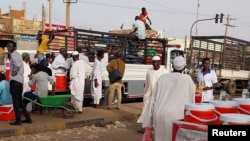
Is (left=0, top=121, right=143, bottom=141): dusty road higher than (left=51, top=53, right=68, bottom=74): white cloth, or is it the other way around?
(left=51, top=53, right=68, bottom=74): white cloth

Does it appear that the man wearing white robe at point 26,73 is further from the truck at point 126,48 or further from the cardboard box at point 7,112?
the truck at point 126,48

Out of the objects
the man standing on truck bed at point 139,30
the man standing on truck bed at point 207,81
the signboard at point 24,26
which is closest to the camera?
the man standing on truck bed at point 207,81

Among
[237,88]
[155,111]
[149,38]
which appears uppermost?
[149,38]

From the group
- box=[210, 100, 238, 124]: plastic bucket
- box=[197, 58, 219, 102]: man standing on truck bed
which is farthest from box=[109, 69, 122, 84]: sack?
box=[210, 100, 238, 124]: plastic bucket

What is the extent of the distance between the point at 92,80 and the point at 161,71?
374cm

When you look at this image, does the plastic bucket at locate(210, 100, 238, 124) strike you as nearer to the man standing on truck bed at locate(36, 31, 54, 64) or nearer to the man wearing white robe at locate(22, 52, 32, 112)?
the man wearing white robe at locate(22, 52, 32, 112)

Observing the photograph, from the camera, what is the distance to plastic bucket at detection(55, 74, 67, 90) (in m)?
11.6

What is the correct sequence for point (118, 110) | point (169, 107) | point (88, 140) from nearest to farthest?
point (169, 107), point (88, 140), point (118, 110)

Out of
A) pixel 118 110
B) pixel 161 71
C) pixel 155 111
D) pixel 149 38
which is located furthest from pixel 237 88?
pixel 155 111

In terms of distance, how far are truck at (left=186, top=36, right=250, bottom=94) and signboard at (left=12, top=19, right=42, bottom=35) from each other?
44.9ft

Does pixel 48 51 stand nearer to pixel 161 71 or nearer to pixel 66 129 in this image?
pixel 66 129

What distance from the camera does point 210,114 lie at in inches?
142

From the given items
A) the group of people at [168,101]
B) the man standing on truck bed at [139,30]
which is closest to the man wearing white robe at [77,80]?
the man standing on truck bed at [139,30]

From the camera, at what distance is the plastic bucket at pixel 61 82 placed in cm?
1159
